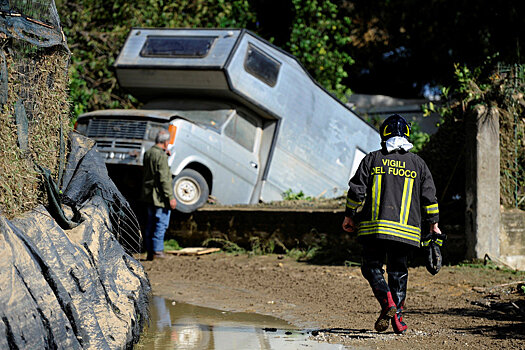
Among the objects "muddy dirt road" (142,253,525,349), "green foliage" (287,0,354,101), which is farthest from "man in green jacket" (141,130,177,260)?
"green foliage" (287,0,354,101)

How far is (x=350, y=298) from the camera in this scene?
729 cm

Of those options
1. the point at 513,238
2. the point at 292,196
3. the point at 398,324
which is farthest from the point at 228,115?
the point at 398,324

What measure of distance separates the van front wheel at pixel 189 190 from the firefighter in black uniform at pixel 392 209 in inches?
248

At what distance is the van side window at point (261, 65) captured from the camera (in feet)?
41.1

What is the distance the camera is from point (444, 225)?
368 inches

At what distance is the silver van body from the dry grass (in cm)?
616

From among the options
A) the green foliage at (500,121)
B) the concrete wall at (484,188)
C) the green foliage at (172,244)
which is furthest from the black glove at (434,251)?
the green foliage at (172,244)

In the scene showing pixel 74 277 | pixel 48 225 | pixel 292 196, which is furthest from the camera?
pixel 292 196

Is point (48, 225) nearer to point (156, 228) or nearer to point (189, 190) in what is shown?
point (156, 228)

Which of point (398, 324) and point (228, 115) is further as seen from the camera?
point (228, 115)

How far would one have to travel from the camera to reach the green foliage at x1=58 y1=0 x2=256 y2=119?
16156 mm

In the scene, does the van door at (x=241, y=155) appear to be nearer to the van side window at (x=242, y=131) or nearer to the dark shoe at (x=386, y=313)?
the van side window at (x=242, y=131)

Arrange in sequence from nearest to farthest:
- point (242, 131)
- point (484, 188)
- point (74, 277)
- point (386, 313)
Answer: point (74, 277), point (386, 313), point (484, 188), point (242, 131)

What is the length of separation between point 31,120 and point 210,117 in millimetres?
7995
